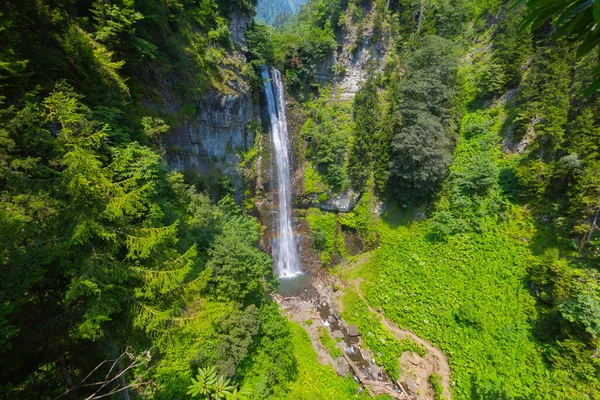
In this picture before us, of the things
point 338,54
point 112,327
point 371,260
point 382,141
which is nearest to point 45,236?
point 112,327

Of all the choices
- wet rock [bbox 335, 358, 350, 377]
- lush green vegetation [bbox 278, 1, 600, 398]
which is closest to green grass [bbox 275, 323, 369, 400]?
wet rock [bbox 335, 358, 350, 377]

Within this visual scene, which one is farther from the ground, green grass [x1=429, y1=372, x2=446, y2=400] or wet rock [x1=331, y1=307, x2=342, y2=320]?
wet rock [x1=331, y1=307, x2=342, y2=320]

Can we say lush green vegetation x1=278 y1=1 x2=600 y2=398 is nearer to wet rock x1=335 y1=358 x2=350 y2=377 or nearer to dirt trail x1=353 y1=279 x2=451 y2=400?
dirt trail x1=353 y1=279 x2=451 y2=400

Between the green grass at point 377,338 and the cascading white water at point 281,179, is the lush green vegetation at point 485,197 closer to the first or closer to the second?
the green grass at point 377,338

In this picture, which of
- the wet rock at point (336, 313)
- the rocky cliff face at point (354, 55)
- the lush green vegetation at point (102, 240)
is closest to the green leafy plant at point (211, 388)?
the lush green vegetation at point (102, 240)

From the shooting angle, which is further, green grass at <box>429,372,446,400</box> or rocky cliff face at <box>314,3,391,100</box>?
rocky cliff face at <box>314,3,391,100</box>

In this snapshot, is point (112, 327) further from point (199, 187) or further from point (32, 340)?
point (199, 187)

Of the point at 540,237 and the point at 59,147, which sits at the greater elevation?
the point at 59,147
